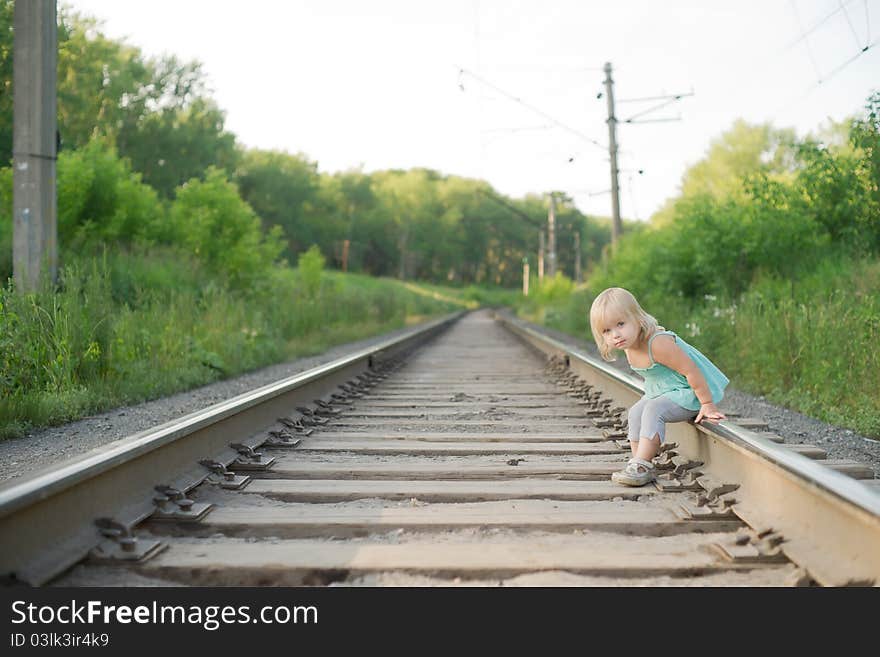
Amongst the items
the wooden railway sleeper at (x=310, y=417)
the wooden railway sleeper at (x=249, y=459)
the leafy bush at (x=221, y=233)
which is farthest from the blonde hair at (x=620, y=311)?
the leafy bush at (x=221, y=233)

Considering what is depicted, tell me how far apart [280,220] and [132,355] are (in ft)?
244

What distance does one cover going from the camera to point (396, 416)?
17.2ft

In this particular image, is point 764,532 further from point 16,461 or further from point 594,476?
point 16,461

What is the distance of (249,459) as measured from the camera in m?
3.51

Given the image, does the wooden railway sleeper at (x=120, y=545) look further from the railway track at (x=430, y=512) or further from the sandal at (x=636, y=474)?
the sandal at (x=636, y=474)

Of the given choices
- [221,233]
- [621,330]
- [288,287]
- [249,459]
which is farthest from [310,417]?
[221,233]

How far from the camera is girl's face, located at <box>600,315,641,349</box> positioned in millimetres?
3172

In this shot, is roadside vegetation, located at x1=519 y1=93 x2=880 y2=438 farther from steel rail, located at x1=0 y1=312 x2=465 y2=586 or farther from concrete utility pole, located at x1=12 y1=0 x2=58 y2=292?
concrete utility pole, located at x1=12 y1=0 x2=58 y2=292

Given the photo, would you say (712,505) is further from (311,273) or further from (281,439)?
(311,273)

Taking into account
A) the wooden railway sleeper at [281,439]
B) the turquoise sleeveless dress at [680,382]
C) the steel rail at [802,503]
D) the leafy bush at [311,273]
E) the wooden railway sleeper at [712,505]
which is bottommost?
the wooden railway sleeper at [281,439]

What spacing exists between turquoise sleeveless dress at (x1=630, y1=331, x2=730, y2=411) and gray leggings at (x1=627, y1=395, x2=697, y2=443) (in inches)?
1.2

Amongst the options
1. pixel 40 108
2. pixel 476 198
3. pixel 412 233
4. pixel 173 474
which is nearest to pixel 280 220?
pixel 412 233

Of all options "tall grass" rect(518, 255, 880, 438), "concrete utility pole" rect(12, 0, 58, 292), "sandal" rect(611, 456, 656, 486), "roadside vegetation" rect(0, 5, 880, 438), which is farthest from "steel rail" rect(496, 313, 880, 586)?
"concrete utility pole" rect(12, 0, 58, 292)

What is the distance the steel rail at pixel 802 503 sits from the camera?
1911 millimetres
